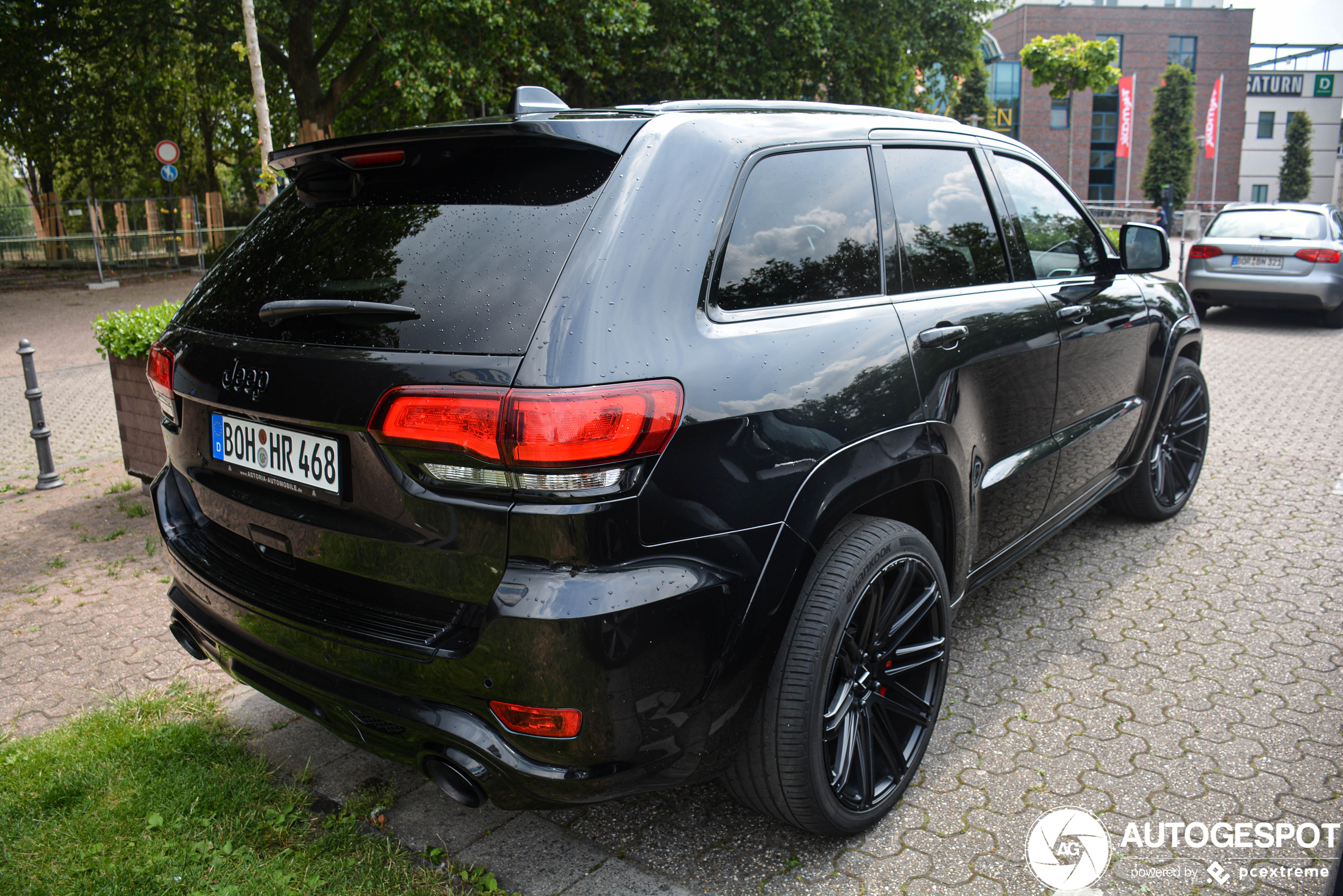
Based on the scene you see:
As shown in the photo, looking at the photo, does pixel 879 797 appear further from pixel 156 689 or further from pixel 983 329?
pixel 156 689

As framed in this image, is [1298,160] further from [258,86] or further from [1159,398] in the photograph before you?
[1159,398]

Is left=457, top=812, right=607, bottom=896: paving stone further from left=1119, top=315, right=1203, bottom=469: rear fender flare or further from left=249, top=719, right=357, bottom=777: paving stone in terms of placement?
left=1119, top=315, right=1203, bottom=469: rear fender flare

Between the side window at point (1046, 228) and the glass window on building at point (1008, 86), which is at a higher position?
the glass window on building at point (1008, 86)

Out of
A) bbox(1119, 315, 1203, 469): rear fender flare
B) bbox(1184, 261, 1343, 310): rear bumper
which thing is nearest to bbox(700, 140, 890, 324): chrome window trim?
bbox(1119, 315, 1203, 469): rear fender flare

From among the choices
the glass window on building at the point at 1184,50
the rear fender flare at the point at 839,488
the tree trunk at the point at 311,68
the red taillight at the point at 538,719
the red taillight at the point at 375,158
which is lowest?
the red taillight at the point at 538,719

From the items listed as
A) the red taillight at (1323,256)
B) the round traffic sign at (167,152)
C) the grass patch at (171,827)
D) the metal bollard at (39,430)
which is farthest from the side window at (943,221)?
the round traffic sign at (167,152)

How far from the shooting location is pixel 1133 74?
63.8 meters

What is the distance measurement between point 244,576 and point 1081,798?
7.91 ft

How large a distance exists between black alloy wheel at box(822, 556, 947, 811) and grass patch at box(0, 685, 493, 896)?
991 millimetres

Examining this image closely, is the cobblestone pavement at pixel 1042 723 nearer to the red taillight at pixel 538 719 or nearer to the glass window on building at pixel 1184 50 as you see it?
the red taillight at pixel 538 719

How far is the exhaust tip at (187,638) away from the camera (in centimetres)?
264

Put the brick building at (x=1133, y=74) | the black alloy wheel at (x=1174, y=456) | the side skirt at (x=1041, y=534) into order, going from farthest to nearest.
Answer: the brick building at (x=1133, y=74)
the black alloy wheel at (x=1174, y=456)
the side skirt at (x=1041, y=534)

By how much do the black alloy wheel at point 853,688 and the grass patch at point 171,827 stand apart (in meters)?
0.84

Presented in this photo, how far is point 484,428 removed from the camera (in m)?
1.85
